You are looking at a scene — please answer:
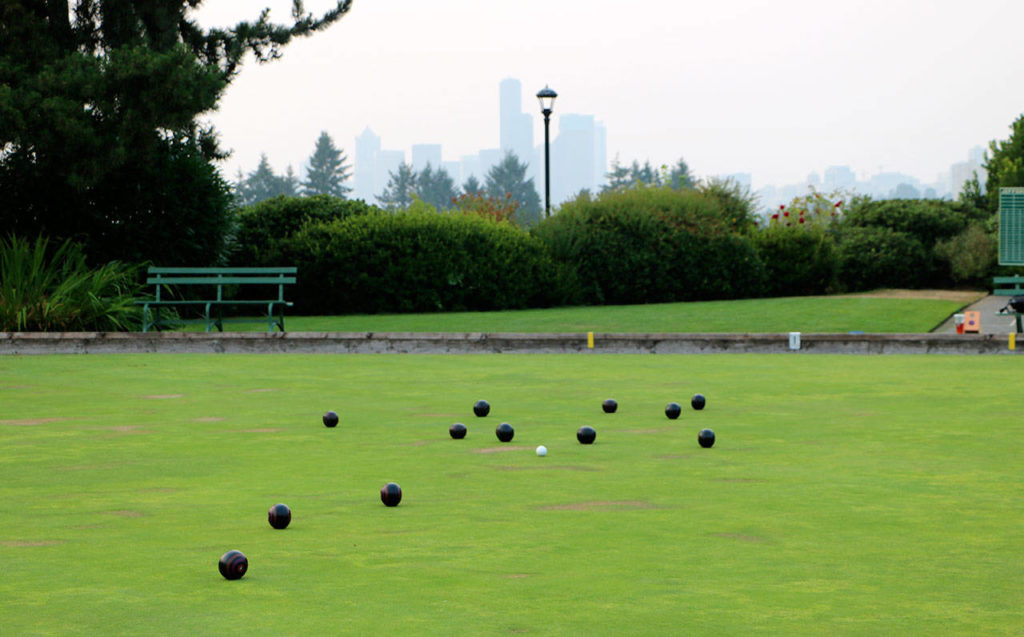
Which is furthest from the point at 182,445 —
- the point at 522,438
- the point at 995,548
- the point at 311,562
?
the point at 995,548

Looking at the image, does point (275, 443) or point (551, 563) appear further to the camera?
point (275, 443)

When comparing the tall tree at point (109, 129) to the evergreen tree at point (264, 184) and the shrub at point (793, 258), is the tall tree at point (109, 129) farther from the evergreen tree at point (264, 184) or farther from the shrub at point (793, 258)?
the evergreen tree at point (264, 184)

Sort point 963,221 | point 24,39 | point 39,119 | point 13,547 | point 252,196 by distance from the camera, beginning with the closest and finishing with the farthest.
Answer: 1. point 13,547
2. point 39,119
3. point 24,39
4. point 963,221
5. point 252,196

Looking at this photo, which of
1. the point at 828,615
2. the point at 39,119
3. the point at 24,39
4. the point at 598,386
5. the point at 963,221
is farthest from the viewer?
the point at 963,221

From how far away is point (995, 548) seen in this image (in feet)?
15.4

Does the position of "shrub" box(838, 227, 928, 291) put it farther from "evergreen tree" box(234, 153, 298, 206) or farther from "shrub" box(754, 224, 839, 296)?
"evergreen tree" box(234, 153, 298, 206)

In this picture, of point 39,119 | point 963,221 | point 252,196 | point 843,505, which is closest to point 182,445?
point 843,505

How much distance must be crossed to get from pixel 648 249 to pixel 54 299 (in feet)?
41.1

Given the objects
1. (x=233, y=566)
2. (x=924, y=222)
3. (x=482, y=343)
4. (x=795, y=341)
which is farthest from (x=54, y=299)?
(x=924, y=222)

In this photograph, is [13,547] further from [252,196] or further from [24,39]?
[252,196]

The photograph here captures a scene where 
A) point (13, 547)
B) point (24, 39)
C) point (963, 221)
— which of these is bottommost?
point (13, 547)

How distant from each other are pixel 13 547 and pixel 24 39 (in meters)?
17.0

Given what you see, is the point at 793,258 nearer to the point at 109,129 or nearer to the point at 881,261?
the point at 881,261

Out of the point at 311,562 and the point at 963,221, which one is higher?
the point at 963,221
